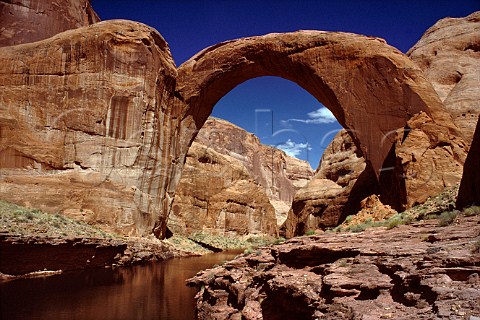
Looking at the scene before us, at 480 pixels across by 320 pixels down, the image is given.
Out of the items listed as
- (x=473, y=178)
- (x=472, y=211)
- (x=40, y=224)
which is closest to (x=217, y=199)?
(x=40, y=224)

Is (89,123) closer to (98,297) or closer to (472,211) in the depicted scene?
(98,297)

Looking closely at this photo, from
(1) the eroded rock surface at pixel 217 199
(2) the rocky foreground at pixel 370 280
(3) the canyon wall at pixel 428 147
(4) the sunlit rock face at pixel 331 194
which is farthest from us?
(1) the eroded rock surface at pixel 217 199

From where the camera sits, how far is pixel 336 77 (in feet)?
70.0

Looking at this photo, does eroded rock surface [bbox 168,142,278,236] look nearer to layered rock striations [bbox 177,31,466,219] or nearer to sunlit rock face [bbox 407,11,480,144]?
layered rock striations [bbox 177,31,466,219]

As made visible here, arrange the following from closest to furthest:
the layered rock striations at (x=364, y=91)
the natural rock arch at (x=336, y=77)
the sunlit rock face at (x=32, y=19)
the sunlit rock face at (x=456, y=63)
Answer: the layered rock striations at (x=364, y=91), the natural rock arch at (x=336, y=77), the sunlit rock face at (x=456, y=63), the sunlit rock face at (x=32, y=19)

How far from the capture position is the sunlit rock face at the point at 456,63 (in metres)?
19.7

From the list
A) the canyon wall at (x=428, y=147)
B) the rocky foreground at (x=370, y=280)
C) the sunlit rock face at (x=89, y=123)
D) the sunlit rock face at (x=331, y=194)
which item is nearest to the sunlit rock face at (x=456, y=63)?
the canyon wall at (x=428, y=147)

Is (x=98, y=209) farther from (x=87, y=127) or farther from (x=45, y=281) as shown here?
(x=45, y=281)

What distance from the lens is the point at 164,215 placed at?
25188 millimetres

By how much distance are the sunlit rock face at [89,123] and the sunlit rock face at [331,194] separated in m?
12.2

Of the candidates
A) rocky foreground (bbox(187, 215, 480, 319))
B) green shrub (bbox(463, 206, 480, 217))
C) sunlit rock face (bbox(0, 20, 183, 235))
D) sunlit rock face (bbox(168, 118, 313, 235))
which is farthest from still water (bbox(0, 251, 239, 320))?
sunlit rock face (bbox(168, 118, 313, 235))

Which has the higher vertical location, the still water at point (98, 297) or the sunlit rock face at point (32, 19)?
the sunlit rock face at point (32, 19)

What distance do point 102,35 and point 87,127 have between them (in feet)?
18.1

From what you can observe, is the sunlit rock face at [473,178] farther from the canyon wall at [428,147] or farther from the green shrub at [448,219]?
the green shrub at [448,219]
